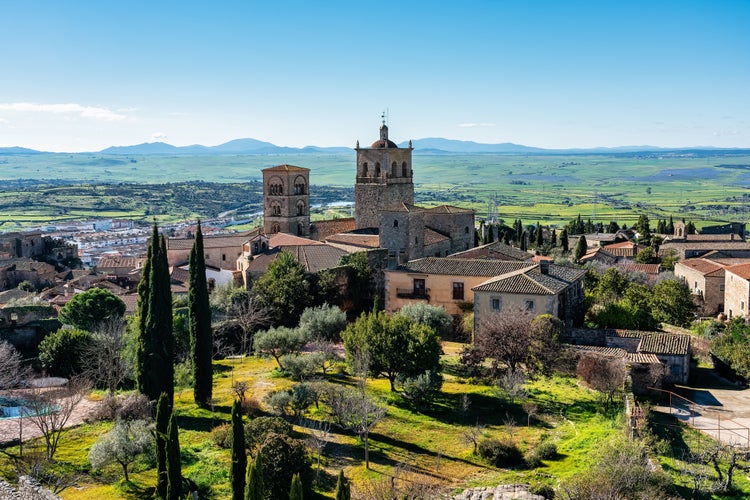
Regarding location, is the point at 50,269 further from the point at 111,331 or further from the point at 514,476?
the point at 514,476

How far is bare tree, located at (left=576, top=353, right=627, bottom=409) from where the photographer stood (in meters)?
25.3

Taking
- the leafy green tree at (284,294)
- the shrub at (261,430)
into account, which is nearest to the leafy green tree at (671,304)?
the leafy green tree at (284,294)

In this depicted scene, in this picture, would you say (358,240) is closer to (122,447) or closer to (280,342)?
(280,342)

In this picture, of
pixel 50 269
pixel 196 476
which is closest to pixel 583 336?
pixel 196 476

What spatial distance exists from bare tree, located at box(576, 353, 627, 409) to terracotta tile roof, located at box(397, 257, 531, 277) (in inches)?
329

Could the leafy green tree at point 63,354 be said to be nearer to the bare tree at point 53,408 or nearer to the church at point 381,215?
the bare tree at point 53,408

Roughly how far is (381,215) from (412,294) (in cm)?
1082

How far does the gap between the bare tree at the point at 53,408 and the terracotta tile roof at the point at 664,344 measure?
21.1 metres

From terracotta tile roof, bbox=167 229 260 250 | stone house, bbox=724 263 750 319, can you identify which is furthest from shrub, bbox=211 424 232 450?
terracotta tile roof, bbox=167 229 260 250

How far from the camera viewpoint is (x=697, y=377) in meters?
29.9

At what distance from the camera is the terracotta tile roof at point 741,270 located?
136ft

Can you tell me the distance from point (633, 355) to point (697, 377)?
3.65m

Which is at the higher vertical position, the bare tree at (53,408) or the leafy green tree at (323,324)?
the leafy green tree at (323,324)

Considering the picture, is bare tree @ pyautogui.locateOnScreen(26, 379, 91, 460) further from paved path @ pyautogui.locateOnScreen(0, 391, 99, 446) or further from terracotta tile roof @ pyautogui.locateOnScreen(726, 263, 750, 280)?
terracotta tile roof @ pyautogui.locateOnScreen(726, 263, 750, 280)
